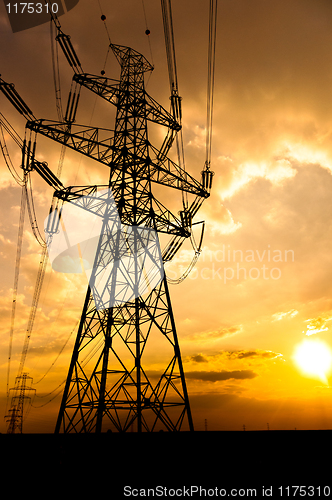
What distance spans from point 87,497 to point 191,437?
6.50m

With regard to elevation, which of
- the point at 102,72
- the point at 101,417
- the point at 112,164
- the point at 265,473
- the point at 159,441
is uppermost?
the point at 102,72

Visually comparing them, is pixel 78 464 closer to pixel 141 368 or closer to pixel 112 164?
pixel 141 368

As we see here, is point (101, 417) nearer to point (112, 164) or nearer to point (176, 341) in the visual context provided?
point (176, 341)

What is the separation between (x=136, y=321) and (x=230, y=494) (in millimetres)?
8539

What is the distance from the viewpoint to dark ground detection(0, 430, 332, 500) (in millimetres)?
13930

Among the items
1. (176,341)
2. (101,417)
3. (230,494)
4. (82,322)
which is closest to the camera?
(230,494)

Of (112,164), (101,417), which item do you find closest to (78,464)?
(101,417)

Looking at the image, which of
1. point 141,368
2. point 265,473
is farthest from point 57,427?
point 265,473

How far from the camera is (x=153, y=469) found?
15.6 m

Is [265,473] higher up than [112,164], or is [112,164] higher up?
[112,164]

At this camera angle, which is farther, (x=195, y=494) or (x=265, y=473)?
(x=265, y=473)

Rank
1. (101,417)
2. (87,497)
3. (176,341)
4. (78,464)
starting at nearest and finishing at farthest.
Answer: (87,497) → (78,464) → (101,417) → (176,341)

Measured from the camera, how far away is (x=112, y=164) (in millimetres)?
20516

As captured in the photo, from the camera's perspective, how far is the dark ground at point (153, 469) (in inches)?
548
